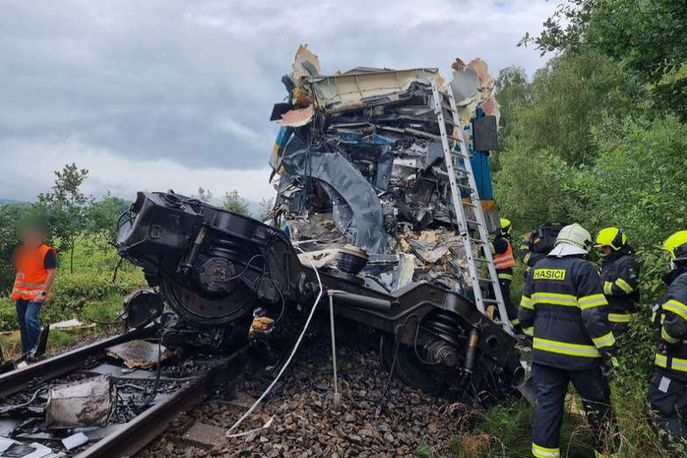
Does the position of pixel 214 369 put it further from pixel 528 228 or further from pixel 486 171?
pixel 528 228

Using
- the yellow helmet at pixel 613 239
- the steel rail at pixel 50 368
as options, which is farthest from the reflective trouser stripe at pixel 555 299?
the steel rail at pixel 50 368

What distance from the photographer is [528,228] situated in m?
16.3

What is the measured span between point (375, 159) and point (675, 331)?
20.6ft

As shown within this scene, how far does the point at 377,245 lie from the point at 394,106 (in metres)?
3.02

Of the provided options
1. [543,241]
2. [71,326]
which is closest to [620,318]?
[543,241]

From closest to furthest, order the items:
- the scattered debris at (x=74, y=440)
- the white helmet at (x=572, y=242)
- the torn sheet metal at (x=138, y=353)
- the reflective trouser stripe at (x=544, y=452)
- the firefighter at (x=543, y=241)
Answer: the scattered debris at (x=74, y=440), the reflective trouser stripe at (x=544, y=452), the white helmet at (x=572, y=242), the torn sheet metal at (x=138, y=353), the firefighter at (x=543, y=241)

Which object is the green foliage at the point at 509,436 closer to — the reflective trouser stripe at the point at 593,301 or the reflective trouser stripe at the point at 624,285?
the reflective trouser stripe at the point at 593,301

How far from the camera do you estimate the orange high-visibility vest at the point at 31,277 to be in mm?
5992

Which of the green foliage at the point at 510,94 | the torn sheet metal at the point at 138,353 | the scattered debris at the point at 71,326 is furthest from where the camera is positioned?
the green foliage at the point at 510,94

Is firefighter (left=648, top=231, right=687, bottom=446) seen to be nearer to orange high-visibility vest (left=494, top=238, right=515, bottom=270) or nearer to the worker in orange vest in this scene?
orange high-visibility vest (left=494, top=238, right=515, bottom=270)

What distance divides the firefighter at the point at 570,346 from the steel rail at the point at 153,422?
267cm

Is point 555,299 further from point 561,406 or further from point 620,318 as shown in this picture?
point 620,318

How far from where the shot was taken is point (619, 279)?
4.60 m

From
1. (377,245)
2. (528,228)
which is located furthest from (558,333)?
(528,228)
